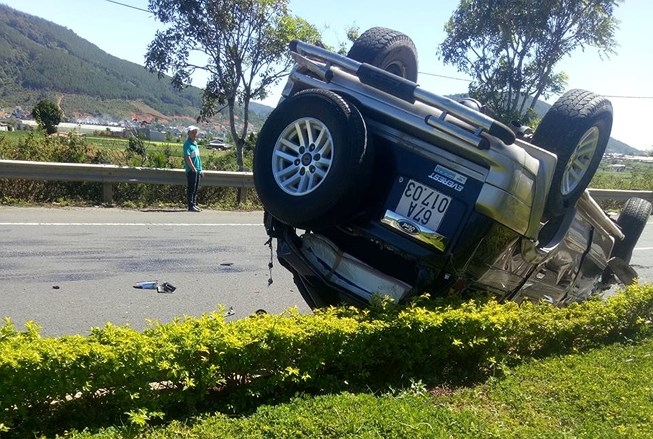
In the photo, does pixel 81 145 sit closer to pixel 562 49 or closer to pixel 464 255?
pixel 464 255

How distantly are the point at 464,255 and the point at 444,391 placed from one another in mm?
876

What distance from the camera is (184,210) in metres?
12.2

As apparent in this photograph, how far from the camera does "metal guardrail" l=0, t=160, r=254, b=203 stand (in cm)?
1111

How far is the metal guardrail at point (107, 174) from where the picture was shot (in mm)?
11109

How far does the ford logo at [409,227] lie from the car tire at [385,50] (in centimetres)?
144

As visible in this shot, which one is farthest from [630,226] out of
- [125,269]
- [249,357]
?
[125,269]

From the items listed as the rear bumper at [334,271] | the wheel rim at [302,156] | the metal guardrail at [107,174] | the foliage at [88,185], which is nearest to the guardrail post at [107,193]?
the metal guardrail at [107,174]

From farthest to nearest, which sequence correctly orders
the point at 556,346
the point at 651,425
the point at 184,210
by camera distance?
the point at 184,210 → the point at 556,346 → the point at 651,425

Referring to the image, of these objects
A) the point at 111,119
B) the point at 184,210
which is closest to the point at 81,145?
the point at 184,210

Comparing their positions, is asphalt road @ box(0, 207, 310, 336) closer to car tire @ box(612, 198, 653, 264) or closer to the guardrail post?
the guardrail post

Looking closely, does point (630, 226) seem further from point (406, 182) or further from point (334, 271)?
point (334, 271)

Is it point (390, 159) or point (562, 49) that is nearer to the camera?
point (390, 159)

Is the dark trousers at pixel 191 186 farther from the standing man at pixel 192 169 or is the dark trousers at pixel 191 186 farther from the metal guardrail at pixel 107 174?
the metal guardrail at pixel 107 174

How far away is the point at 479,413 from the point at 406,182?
139 cm
